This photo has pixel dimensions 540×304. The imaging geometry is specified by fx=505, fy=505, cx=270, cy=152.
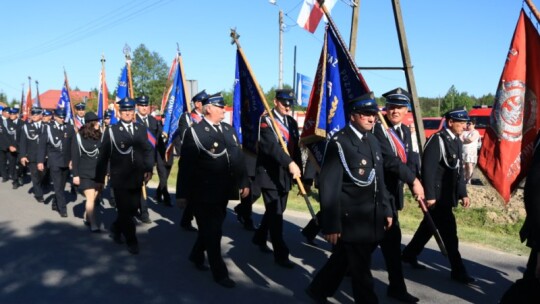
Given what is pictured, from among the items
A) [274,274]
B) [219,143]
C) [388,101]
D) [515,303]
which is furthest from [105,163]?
[515,303]

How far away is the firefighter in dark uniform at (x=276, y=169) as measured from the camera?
5.84 m

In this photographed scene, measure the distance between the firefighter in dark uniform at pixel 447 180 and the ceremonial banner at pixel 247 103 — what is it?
7.27 feet

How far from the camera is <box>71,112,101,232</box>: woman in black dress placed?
768cm

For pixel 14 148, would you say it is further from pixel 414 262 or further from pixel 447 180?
pixel 447 180

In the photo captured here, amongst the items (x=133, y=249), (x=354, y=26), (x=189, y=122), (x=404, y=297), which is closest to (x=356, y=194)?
(x=404, y=297)

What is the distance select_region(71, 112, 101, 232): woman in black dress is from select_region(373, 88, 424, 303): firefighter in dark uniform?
15.3 ft

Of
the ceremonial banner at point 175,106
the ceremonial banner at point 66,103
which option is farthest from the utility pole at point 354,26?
the ceremonial banner at point 66,103

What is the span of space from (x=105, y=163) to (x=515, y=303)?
5028 mm

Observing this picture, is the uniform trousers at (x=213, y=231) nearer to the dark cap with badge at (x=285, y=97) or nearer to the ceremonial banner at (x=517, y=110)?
the dark cap with badge at (x=285, y=97)

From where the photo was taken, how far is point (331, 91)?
224 inches

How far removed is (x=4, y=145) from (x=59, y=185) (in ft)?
19.5

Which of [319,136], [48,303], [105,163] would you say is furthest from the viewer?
[105,163]

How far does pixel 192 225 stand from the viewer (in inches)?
323

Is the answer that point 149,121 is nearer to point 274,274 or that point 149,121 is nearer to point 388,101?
point 274,274
